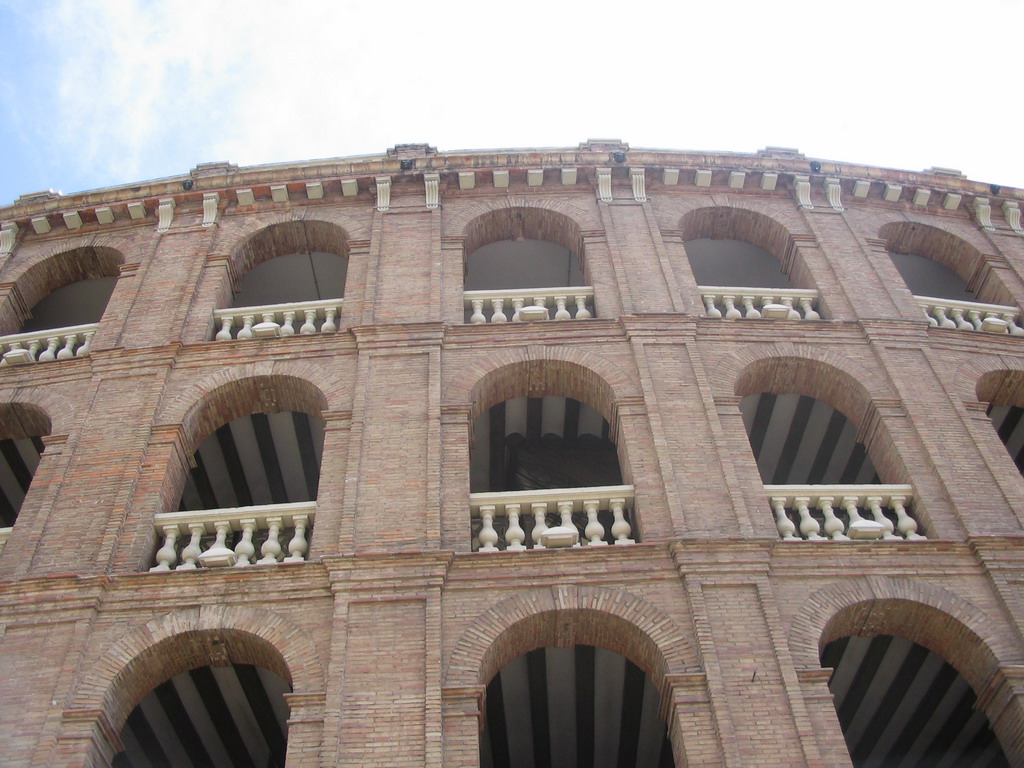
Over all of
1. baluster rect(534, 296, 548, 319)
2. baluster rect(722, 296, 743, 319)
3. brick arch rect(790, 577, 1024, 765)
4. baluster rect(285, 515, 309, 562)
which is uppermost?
baluster rect(534, 296, 548, 319)

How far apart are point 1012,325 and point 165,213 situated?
14738mm

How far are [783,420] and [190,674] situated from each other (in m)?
9.66

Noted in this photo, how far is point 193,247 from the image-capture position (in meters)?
18.8

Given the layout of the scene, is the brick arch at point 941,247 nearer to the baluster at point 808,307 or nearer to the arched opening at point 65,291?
the baluster at point 808,307

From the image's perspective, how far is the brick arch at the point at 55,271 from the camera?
62.4 feet

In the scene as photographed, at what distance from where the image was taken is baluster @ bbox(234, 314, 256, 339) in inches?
647

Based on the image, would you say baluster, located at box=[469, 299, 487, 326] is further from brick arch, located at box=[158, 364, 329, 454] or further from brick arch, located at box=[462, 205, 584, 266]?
brick arch, located at box=[158, 364, 329, 454]

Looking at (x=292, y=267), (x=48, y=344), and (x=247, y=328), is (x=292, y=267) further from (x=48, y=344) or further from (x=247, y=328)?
(x=48, y=344)

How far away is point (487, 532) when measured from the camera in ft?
43.0

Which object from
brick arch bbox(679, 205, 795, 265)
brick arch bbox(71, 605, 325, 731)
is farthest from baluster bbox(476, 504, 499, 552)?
brick arch bbox(679, 205, 795, 265)

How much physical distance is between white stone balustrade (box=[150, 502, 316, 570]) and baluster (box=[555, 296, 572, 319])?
5103 millimetres

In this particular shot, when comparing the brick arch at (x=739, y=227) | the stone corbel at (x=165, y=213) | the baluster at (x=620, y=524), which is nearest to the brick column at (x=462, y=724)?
the baluster at (x=620, y=524)

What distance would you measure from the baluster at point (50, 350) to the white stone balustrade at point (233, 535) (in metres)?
4.67

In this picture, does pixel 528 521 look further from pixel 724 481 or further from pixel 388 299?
pixel 388 299
